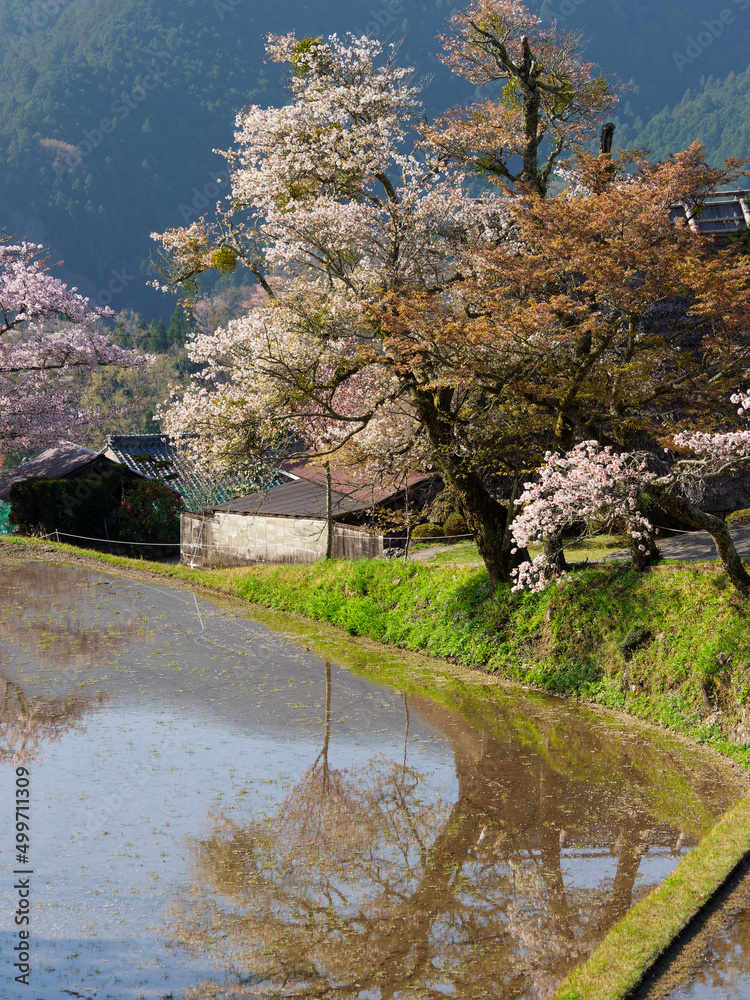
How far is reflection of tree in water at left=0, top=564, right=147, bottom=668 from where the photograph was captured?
1593 cm

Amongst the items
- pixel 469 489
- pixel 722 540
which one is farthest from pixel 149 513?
pixel 722 540

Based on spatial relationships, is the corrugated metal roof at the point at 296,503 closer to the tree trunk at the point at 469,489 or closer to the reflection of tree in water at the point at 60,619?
the reflection of tree in water at the point at 60,619

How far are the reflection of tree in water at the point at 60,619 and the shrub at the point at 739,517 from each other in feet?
43.6

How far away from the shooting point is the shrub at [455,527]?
22.5 metres

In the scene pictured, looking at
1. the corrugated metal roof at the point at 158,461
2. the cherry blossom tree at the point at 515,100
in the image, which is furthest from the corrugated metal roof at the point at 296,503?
the cherry blossom tree at the point at 515,100

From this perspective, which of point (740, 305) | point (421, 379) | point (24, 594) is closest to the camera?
point (740, 305)

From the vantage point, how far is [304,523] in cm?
2319

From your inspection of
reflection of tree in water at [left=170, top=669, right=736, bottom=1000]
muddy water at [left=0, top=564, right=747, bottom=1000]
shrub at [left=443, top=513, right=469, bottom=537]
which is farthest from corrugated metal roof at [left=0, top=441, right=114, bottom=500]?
reflection of tree in water at [left=170, top=669, right=736, bottom=1000]

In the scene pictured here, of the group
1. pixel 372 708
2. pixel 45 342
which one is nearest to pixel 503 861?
pixel 372 708

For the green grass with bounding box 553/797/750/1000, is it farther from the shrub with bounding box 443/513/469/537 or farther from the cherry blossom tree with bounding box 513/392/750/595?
the shrub with bounding box 443/513/469/537

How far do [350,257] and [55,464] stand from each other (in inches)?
826

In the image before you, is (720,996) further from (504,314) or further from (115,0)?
(115,0)

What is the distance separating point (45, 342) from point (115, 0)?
174 m

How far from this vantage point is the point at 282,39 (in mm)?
16344
